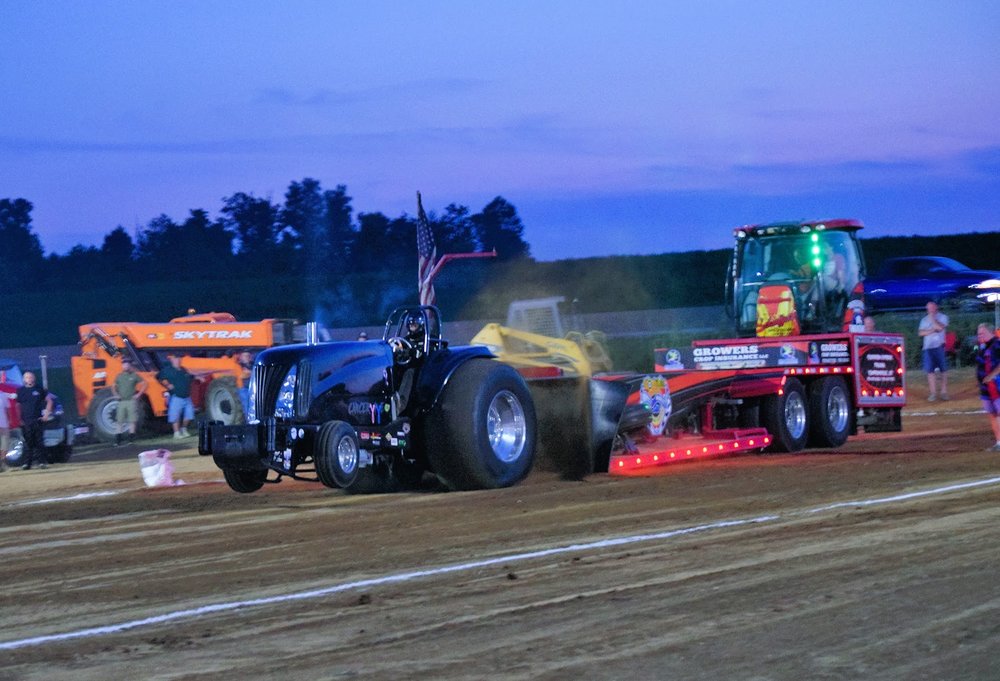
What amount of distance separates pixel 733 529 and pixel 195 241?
122 ft

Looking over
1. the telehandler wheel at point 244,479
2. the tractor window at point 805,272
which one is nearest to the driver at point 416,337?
the telehandler wheel at point 244,479

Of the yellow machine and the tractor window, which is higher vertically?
the tractor window

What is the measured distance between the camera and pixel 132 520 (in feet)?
37.4

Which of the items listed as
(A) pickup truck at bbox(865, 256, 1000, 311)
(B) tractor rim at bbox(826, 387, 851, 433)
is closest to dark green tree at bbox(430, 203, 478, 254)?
(A) pickup truck at bbox(865, 256, 1000, 311)

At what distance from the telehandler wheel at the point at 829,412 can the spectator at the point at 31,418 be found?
1127 cm

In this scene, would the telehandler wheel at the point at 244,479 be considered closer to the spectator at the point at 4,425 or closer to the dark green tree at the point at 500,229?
the spectator at the point at 4,425

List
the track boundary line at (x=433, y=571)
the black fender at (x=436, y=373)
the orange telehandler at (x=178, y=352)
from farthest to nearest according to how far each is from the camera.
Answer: the orange telehandler at (x=178, y=352)
the black fender at (x=436, y=373)
the track boundary line at (x=433, y=571)

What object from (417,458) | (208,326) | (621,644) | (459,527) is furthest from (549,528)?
(208,326)

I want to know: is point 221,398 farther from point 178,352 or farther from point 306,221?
point 306,221

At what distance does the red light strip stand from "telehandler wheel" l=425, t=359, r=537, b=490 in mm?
1072

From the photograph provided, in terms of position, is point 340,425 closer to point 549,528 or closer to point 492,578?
point 549,528

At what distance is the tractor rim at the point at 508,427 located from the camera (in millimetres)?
12320

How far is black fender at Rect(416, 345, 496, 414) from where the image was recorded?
11906 mm

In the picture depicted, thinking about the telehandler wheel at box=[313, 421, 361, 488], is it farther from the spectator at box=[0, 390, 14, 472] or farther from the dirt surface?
the spectator at box=[0, 390, 14, 472]
